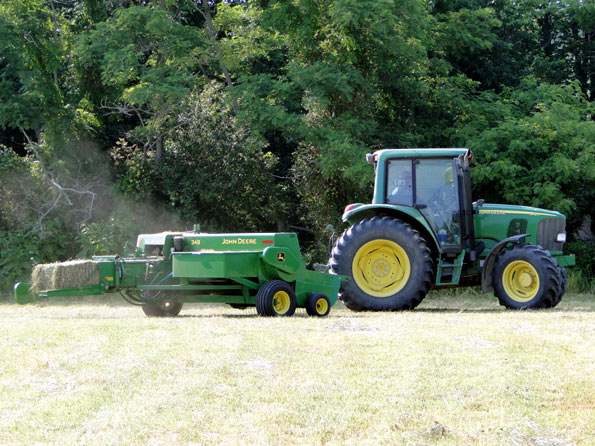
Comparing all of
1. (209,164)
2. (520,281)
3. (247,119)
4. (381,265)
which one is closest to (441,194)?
(381,265)

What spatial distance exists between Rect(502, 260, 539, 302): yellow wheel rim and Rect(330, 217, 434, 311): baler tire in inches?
43.8

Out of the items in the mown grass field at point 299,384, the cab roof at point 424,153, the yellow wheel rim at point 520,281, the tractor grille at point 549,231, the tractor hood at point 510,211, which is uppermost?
the cab roof at point 424,153

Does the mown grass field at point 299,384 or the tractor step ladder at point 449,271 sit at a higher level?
the tractor step ladder at point 449,271

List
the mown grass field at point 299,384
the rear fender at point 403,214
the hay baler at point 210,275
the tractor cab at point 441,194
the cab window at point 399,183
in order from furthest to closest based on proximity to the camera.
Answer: the cab window at point 399,183
the tractor cab at point 441,194
the rear fender at point 403,214
the hay baler at point 210,275
the mown grass field at point 299,384

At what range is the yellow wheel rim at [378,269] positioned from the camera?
41.4 feet

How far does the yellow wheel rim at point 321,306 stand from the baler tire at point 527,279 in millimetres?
2488

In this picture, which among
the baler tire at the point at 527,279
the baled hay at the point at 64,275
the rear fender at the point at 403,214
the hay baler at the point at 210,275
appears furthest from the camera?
the rear fender at the point at 403,214

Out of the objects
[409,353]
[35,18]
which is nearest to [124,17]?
[35,18]

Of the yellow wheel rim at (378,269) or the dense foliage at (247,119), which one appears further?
the dense foliage at (247,119)

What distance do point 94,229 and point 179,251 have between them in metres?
7.10

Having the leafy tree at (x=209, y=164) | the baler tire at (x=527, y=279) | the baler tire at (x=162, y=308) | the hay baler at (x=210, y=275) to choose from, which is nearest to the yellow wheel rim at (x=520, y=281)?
the baler tire at (x=527, y=279)

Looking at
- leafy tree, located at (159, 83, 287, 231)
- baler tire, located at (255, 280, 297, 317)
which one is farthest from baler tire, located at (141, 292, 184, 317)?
leafy tree, located at (159, 83, 287, 231)

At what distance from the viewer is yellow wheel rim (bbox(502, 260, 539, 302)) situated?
12211mm

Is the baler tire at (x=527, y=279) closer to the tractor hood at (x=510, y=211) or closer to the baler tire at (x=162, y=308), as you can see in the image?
the tractor hood at (x=510, y=211)
